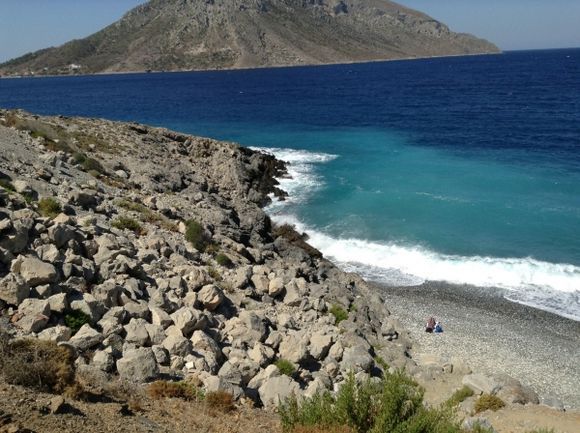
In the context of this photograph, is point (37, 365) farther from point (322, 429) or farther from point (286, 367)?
point (286, 367)

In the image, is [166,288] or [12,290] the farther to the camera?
[166,288]

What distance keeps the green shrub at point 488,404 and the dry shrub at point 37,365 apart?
488 inches

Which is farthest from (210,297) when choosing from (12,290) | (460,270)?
(460,270)

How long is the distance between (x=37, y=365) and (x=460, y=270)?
26.4 m

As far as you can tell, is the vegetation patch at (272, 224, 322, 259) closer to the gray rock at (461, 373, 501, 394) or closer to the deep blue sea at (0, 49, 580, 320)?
the deep blue sea at (0, 49, 580, 320)

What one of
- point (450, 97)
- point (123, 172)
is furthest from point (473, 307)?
point (450, 97)

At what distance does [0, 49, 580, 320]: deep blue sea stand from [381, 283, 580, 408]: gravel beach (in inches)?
59.1

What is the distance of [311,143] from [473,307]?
4612 centimetres

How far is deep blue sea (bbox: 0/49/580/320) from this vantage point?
3169 centimetres

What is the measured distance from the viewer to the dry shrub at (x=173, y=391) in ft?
37.7

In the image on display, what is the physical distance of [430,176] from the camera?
51.2 metres

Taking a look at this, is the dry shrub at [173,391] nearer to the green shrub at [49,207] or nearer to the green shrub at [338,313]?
the green shrub at [49,207]

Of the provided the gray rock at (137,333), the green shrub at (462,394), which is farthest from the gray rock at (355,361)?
the gray rock at (137,333)

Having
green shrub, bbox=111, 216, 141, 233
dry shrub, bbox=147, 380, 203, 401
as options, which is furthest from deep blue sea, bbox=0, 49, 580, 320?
dry shrub, bbox=147, 380, 203, 401
